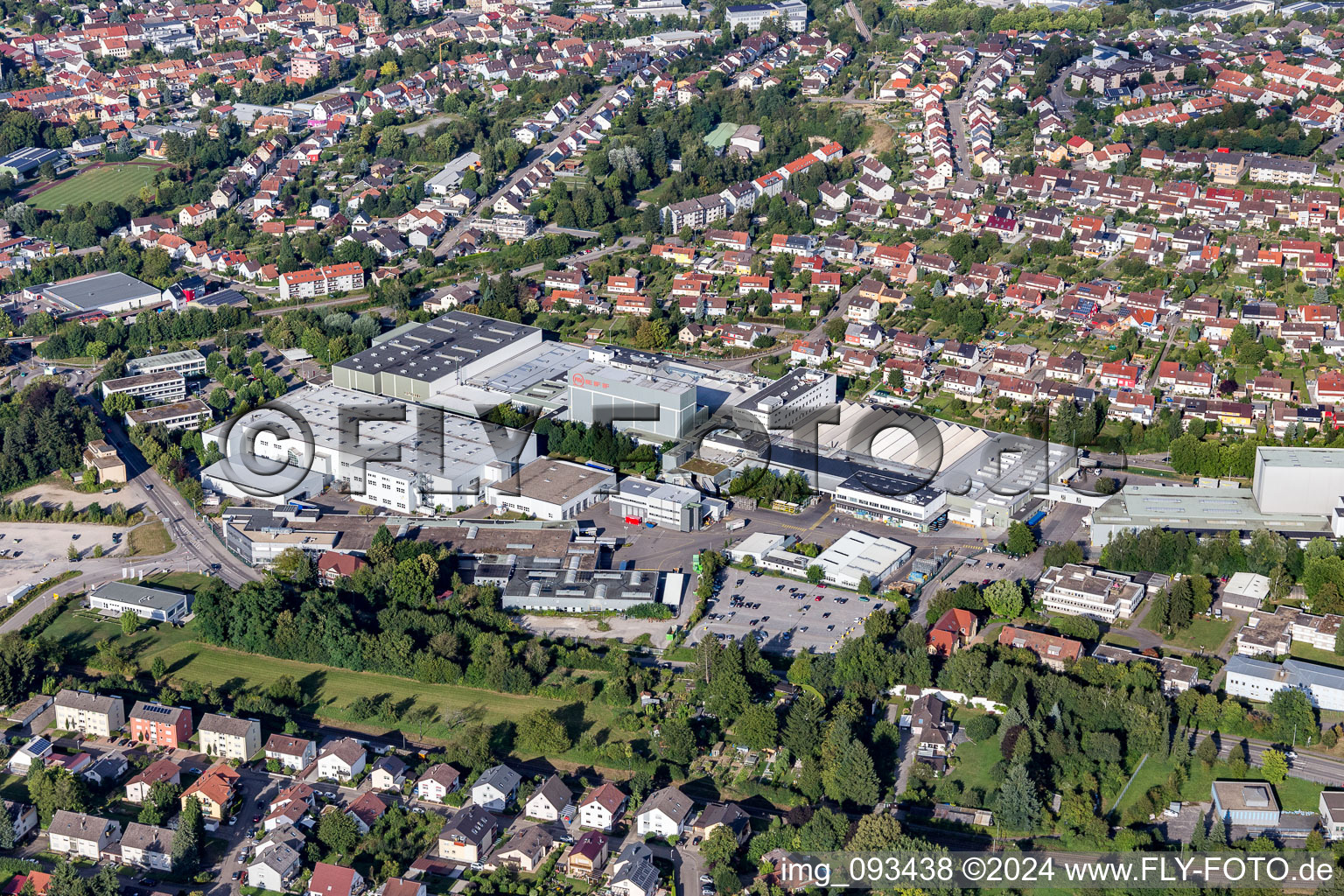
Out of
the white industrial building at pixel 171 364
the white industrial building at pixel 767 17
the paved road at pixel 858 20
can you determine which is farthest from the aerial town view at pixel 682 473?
the white industrial building at pixel 767 17

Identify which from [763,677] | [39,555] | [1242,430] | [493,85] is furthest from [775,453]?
[493,85]

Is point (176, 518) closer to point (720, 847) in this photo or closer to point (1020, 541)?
point (720, 847)

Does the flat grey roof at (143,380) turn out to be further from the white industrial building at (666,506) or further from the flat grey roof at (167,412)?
the white industrial building at (666,506)

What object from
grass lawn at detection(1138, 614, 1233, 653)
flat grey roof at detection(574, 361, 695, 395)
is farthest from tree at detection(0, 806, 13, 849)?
grass lawn at detection(1138, 614, 1233, 653)

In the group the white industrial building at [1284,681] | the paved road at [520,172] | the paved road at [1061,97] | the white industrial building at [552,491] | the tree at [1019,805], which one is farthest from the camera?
the paved road at [1061,97]

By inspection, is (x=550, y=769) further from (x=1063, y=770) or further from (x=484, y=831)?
(x=1063, y=770)

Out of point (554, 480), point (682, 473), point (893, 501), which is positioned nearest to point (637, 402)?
point (682, 473)

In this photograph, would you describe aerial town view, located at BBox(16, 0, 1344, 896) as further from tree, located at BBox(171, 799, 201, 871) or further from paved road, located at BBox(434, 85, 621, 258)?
paved road, located at BBox(434, 85, 621, 258)
